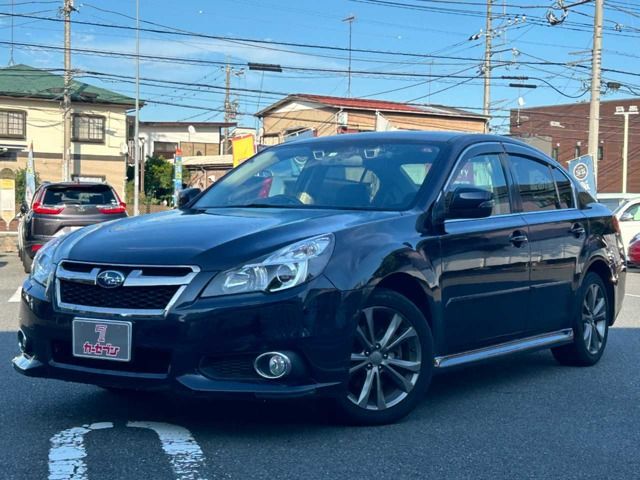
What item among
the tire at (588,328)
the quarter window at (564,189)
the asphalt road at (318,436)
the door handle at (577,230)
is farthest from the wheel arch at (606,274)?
the asphalt road at (318,436)

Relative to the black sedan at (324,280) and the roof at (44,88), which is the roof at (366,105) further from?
the black sedan at (324,280)

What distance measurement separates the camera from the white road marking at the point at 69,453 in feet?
12.8

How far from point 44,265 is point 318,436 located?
5.63ft

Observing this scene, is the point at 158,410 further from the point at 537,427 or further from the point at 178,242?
the point at 537,427

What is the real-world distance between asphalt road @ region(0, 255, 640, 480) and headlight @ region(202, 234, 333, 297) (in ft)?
2.55

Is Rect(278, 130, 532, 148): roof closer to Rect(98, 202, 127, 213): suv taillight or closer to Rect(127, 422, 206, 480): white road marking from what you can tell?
Rect(127, 422, 206, 480): white road marking

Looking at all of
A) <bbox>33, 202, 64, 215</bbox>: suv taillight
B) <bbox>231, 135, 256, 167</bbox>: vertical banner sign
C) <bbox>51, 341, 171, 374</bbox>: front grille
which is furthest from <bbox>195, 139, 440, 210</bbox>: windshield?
<bbox>231, 135, 256, 167</bbox>: vertical banner sign

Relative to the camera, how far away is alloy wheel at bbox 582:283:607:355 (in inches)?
268

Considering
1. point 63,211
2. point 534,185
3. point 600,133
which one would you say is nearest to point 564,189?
point 534,185

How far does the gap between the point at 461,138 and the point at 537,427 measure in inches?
74.5

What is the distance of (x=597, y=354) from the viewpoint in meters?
6.98

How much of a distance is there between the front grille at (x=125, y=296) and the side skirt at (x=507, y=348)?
1634 millimetres

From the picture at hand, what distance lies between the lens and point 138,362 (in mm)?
4332

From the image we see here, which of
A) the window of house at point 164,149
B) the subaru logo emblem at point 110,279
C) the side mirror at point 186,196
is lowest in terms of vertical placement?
the subaru logo emblem at point 110,279
